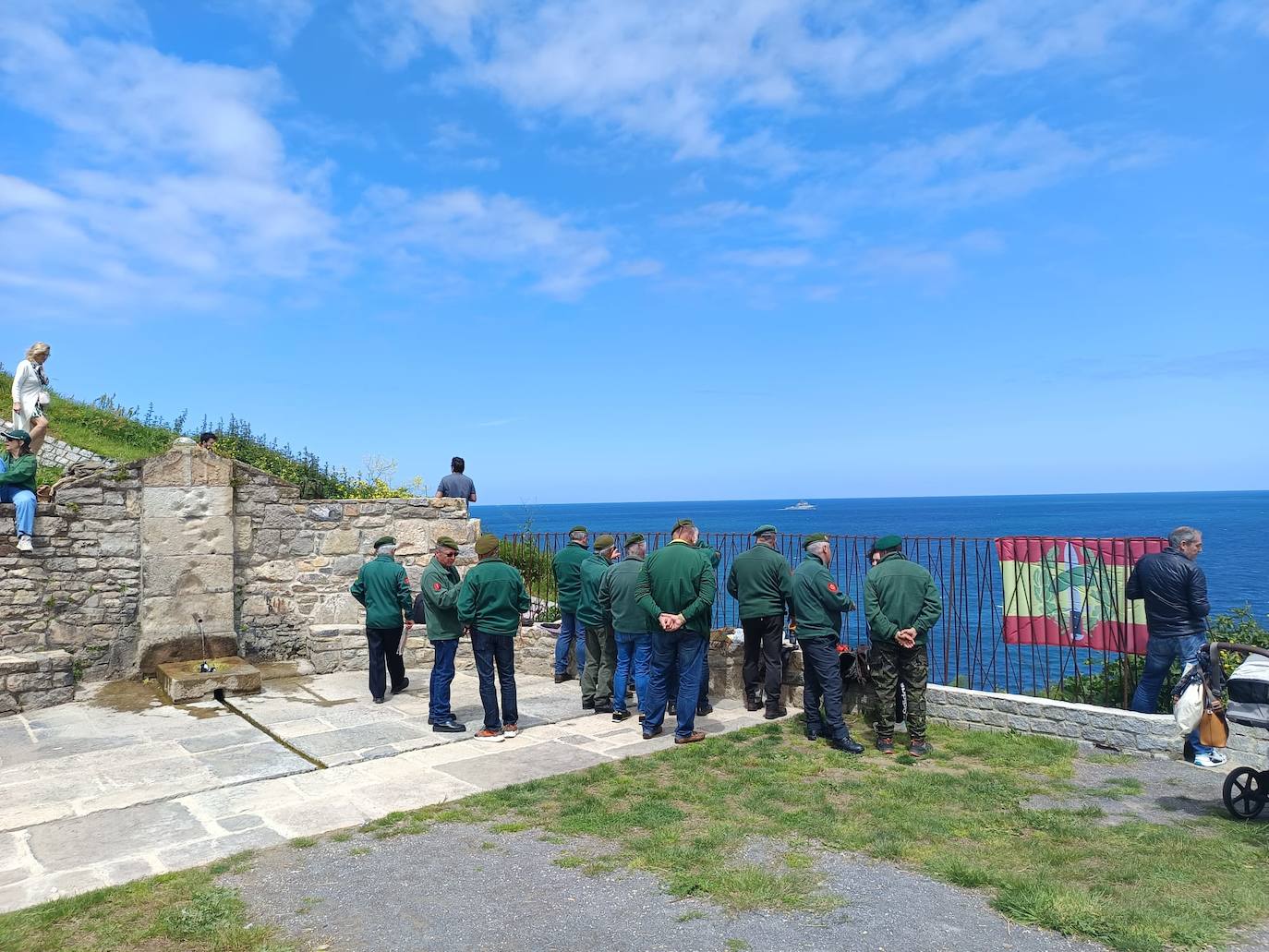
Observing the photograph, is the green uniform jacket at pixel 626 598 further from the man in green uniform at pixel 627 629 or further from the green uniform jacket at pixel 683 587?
the green uniform jacket at pixel 683 587

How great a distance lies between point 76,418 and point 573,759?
1572 cm

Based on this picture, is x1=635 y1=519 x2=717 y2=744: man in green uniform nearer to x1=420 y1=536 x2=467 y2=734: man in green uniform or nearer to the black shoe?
the black shoe

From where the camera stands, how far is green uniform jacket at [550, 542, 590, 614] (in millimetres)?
9195

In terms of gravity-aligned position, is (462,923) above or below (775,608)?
below

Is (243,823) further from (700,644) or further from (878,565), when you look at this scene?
(878,565)

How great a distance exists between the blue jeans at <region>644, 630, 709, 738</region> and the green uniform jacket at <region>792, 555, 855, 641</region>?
884 mm

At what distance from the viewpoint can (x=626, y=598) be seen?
7.87 meters

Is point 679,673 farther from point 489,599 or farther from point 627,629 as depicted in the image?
point 489,599

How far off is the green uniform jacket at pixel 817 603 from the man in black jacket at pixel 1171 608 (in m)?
2.48

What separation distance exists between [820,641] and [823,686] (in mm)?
378

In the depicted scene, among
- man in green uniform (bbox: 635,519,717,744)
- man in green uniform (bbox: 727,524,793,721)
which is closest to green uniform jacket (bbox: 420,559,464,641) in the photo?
man in green uniform (bbox: 635,519,717,744)

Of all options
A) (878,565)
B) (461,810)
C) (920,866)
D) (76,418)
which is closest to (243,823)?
(461,810)

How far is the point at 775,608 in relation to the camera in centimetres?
771

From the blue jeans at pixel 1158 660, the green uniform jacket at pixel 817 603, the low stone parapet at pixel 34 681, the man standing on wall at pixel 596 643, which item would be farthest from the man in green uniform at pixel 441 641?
the blue jeans at pixel 1158 660
